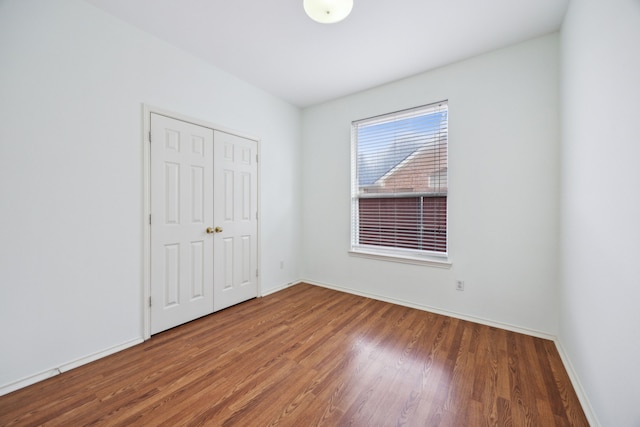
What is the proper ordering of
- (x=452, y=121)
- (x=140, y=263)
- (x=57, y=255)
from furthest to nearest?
(x=452, y=121) < (x=140, y=263) < (x=57, y=255)

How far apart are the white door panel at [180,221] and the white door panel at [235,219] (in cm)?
10

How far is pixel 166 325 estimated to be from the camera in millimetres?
2465

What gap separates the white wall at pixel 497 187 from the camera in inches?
91.1

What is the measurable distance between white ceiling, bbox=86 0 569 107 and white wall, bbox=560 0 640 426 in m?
0.51

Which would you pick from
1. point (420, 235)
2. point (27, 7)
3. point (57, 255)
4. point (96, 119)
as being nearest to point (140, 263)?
point (57, 255)

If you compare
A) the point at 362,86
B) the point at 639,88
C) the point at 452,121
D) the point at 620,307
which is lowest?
the point at 620,307

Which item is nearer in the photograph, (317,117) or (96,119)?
(96,119)

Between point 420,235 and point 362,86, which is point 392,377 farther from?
point 362,86

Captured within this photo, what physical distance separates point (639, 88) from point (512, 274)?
1956mm

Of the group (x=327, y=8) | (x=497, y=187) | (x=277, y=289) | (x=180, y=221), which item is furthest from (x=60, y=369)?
(x=497, y=187)

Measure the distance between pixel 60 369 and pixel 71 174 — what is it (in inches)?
57.7

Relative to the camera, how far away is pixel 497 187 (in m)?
2.54

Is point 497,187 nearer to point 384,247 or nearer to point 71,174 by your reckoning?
point 384,247

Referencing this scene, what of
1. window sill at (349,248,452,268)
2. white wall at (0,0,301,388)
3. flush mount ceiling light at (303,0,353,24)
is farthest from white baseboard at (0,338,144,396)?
flush mount ceiling light at (303,0,353,24)
